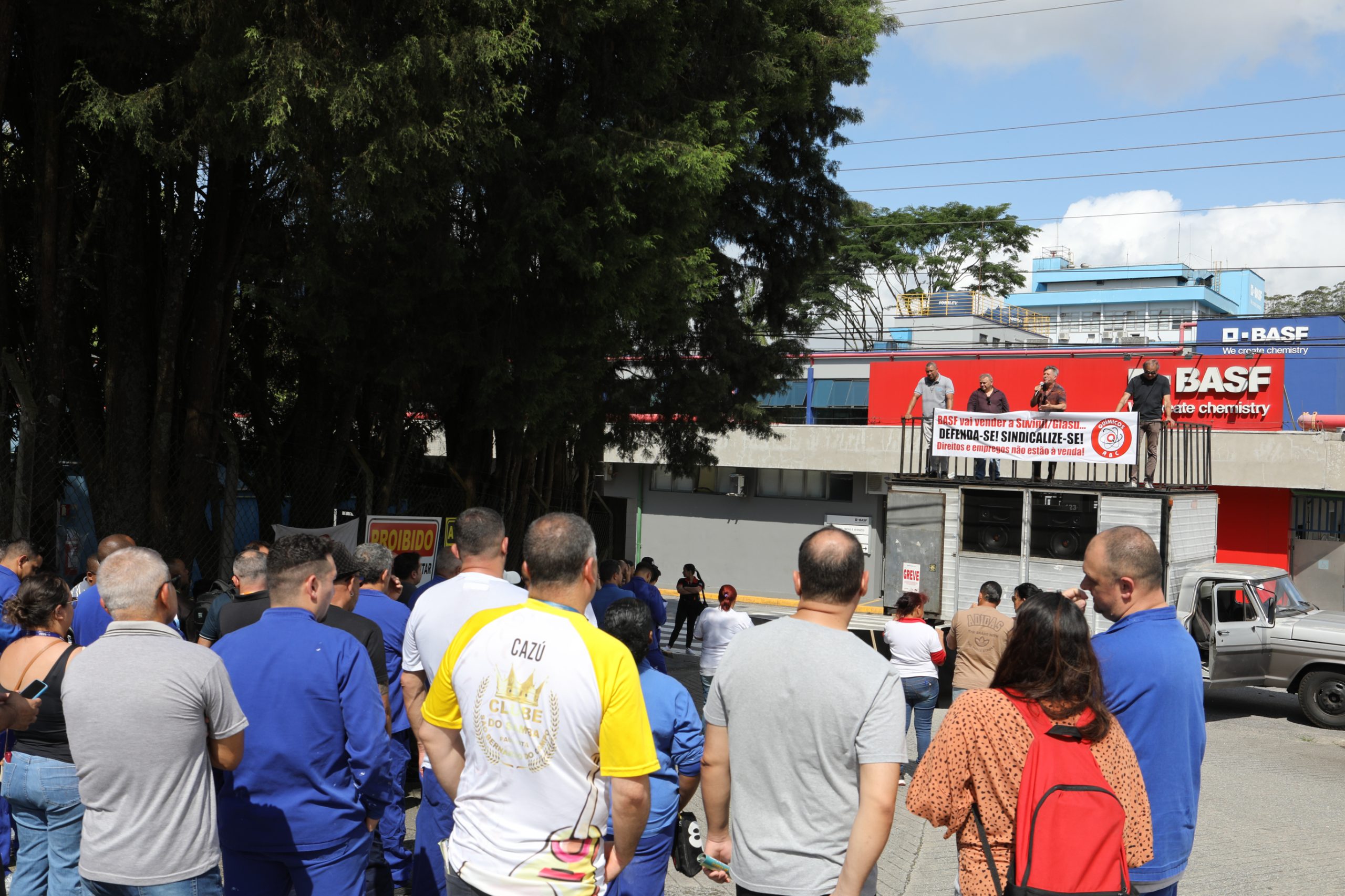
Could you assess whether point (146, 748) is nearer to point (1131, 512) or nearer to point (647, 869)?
point (647, 869)

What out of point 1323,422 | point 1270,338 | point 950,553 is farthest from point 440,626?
point 1270,338

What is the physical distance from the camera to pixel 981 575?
1415 cm

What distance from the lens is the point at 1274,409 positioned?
89.6ft

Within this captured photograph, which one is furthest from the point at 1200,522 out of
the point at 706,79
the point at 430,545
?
the point at 430,545

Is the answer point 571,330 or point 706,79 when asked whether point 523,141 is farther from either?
point 706,79

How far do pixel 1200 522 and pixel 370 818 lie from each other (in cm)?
1365

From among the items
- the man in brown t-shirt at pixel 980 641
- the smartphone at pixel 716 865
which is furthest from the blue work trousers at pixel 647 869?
the man in brown t-shirt at pixel 980 641

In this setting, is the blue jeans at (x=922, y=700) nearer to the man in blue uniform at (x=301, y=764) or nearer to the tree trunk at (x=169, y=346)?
the man in blue uniform at (x=301, y=764)

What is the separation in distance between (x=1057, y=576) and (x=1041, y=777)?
11.6 metres

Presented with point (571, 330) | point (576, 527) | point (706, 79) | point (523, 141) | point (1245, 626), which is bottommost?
point (1245, 626)

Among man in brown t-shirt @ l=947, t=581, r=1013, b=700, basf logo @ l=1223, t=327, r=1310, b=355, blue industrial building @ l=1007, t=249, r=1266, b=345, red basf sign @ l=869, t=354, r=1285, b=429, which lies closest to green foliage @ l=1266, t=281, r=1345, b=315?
blue industrial building @ l=1007, t=249, r=1266, b=345

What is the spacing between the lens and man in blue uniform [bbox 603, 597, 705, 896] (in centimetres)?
Answer: 392

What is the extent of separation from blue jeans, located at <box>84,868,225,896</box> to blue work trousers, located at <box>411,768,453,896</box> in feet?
2.85

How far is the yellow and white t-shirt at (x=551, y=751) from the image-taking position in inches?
111
